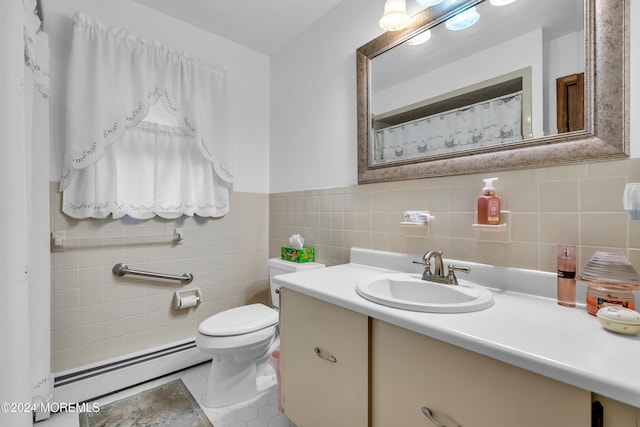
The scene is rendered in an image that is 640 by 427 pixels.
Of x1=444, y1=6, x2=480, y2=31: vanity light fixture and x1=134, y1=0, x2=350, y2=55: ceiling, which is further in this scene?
x1=134, y1=0, x2=350, y2=55: ceiling

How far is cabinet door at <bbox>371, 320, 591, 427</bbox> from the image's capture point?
1.78 feet

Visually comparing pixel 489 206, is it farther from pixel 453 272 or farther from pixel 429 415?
pixel 429 415

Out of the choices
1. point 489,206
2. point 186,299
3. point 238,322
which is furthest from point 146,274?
point 489,206

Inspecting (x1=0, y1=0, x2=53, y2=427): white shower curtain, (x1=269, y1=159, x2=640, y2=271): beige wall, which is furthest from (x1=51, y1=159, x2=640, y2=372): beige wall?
(x1=0, y1=0, x2=53, y2=427): white shower curtain

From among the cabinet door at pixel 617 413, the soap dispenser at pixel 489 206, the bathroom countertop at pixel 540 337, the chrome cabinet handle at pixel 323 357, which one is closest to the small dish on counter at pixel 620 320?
→ the bathroom countertop at pixel 540 337

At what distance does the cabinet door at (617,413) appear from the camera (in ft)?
1.55

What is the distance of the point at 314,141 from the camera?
189 centimetres

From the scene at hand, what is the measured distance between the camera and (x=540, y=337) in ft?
2.10

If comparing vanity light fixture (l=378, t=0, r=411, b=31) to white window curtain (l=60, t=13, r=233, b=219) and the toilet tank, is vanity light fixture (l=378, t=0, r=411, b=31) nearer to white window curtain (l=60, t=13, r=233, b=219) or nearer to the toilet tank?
white window curtain (l=60, t=13, r=233, b=219)

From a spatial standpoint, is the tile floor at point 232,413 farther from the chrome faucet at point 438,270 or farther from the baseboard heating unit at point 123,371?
the chrome faucet at point 438,270

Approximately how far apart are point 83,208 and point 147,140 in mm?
Answer: 516

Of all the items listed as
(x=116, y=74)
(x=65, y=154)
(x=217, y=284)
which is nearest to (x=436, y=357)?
(x=217, y=284)

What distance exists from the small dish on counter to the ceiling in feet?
6.33

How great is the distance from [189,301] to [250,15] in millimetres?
1916
